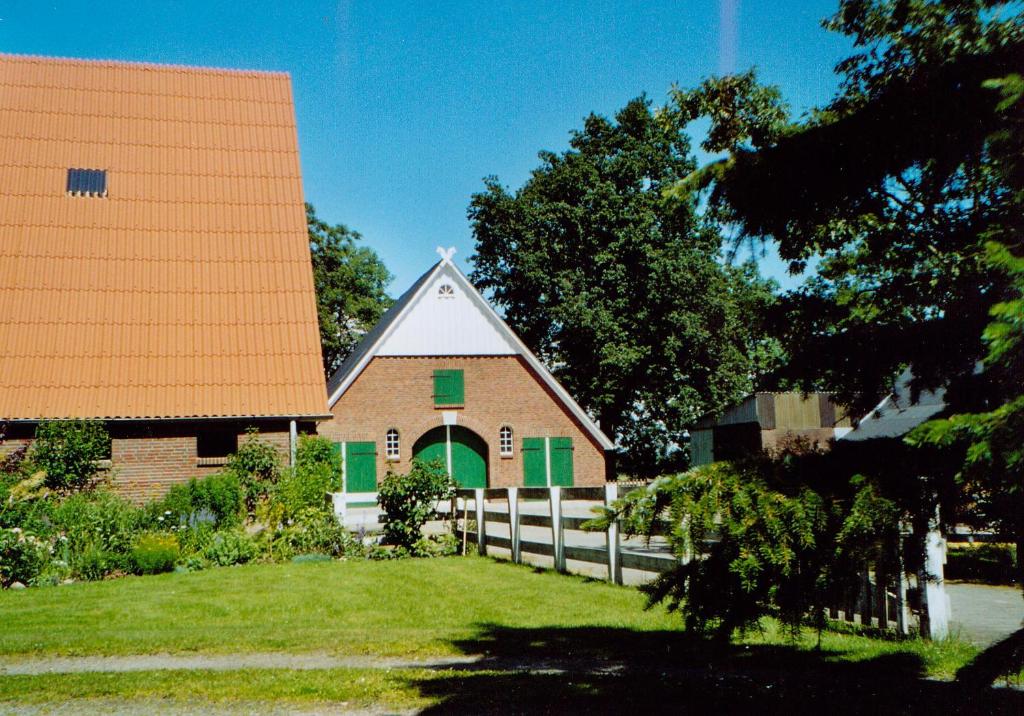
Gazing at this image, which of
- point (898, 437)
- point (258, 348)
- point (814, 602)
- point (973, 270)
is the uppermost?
point (258, 348)

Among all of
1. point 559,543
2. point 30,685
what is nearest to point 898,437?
point 30,685

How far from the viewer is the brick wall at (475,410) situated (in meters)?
29.6

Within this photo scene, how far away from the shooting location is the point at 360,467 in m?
29.1

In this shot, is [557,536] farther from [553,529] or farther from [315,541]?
[315,541]

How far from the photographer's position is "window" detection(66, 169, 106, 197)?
75.5 feet

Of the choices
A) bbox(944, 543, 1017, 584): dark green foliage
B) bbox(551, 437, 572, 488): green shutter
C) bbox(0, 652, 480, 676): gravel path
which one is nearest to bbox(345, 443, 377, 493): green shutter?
bbox(551, 437, 572, 488): green shutter

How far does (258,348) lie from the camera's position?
21.2 m

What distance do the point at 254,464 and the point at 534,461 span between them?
13.0 m

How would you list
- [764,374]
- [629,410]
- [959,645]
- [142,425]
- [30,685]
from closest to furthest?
1. [764,374]
2. [30,685]
3. [959,645]
4. [142,425]
5. [629,410]

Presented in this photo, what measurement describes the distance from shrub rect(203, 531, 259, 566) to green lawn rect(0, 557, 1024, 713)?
Result: 4.91ft

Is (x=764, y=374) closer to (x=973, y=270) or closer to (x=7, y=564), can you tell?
(x=973, y=270)

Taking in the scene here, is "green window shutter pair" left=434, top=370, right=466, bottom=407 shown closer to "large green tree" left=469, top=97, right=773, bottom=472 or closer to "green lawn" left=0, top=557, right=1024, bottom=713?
"large green tree" left=469, top=97, right=773, bottom=472

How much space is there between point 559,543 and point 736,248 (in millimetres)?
8886

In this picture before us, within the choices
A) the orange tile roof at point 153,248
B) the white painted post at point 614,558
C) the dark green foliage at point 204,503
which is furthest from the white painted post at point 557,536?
the orange tile roof at point 153,248
